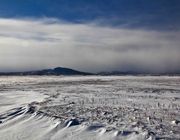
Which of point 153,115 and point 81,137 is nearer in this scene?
point 81,137

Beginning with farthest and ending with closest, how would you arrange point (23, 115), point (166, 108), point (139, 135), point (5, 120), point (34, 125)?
point (166, 108), point (23, 115), point (5, 120), point (34, 125), point (139, 135)

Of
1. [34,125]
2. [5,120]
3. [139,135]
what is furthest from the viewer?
[5,120]

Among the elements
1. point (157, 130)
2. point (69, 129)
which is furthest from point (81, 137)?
point (157, 130)

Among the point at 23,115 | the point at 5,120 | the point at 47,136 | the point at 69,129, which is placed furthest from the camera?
the point at 23,115

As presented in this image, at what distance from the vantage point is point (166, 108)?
1484 cm

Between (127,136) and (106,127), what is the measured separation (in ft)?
4.29

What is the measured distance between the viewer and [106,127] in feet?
35.1

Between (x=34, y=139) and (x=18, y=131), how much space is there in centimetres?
122

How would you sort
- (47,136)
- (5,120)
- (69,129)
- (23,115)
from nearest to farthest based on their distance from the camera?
(47,136) < (69,129) < (5,120) < (23,115)

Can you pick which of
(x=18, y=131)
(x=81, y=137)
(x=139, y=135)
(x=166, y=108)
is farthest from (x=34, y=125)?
(x=166, y=108)

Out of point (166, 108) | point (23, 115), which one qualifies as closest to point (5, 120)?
point (23, 115)

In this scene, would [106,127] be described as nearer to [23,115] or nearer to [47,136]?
[47,136]

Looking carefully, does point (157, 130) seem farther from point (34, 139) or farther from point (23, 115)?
point (23, 115)

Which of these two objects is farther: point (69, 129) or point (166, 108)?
point (166, 108)
